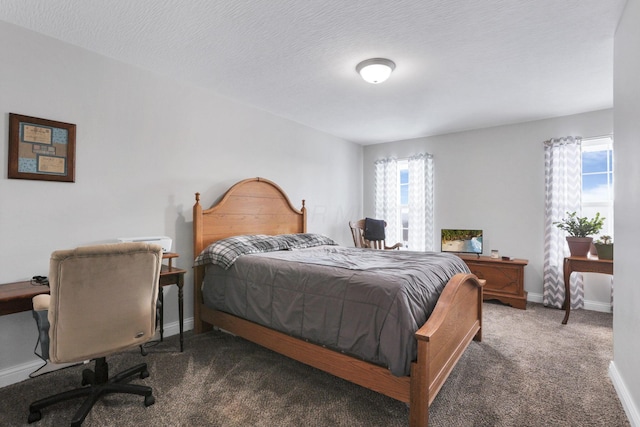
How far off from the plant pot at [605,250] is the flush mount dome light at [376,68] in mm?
2784

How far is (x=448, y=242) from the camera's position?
4.55m

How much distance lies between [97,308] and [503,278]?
4214 millimetres

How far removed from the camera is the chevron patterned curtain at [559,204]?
3875mm

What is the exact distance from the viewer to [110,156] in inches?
104

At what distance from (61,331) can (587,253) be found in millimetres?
4553

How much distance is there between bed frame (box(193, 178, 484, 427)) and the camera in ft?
5.43

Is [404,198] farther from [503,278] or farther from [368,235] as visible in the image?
[503,278]

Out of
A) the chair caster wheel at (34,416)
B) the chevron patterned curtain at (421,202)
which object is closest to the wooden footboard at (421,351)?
the chair caster wheel at (34,416)

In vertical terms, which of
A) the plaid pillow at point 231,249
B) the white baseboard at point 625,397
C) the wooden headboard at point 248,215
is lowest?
the white baseboard at point 625,397

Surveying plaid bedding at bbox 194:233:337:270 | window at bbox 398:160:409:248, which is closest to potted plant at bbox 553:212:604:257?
window at bbox 398:160:409:248

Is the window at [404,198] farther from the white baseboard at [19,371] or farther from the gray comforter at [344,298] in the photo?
the white baseboard at [19,371]

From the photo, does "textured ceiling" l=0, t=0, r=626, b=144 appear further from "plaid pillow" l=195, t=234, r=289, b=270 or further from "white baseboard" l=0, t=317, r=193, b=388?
"white baseboard" l=0, t=317, r=193, b=388

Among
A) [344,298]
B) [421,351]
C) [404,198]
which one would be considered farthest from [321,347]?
[404,198]

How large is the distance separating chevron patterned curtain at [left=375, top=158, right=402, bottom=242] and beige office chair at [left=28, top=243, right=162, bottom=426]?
4.19m
